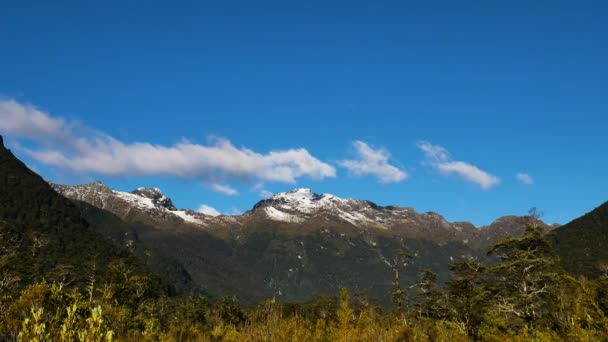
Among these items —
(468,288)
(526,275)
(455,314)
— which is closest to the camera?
(526,275)

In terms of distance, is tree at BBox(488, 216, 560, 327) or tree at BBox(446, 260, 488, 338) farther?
tree at BBox(446, 260, 488, 338)

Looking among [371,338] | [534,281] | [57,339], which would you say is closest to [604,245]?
[534,281]

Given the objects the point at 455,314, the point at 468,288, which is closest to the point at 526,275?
the point at 468,288

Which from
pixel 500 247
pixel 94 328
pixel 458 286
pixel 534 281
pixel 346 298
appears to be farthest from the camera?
pixel 458 286

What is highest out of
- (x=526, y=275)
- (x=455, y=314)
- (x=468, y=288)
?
(x=526, y=275)

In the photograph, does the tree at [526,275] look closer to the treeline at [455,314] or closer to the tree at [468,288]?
the treeline at [455,314]

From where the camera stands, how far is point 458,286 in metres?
57.5

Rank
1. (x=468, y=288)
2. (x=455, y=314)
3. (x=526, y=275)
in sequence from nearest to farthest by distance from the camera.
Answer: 1. (x=526, y=275)
2. (x=468, y=288)
3. (x=455, y=314)

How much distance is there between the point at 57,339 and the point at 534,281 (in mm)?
37164

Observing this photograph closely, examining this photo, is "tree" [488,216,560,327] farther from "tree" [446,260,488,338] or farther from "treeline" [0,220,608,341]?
"tree" [446,260,488,338]

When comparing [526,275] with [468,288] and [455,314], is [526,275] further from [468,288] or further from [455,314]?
[455,314]

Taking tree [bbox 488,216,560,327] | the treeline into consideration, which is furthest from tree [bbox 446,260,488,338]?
tree [bbox 488,216,560,327]

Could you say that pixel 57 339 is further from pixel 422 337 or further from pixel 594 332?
pixel 422 337

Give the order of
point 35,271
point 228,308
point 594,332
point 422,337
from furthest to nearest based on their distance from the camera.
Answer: point 228,308, point 35,271, point 422,337, point 594,332
